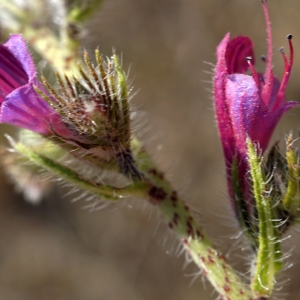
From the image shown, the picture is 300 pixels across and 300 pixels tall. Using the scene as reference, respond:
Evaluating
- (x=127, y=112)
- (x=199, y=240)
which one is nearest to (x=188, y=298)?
(x=199, y=240)

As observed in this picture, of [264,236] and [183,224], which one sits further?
[183,224]

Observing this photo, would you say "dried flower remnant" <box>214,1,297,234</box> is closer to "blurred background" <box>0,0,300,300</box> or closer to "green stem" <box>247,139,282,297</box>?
"green stem" <box>247,139,282,297</box>

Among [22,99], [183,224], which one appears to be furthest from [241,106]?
[22,99]

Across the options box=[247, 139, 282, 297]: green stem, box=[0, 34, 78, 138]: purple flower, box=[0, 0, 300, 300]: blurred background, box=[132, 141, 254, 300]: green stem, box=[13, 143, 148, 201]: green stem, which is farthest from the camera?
box=[0, 0, 300, 300]: blurred background

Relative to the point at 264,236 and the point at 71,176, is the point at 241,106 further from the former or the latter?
the point at 71,176

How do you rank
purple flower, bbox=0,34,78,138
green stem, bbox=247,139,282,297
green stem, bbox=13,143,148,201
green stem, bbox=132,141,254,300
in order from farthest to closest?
green stem, bbox=132,141,254,300, green stem, bbox=13,143,148,201, purple flower, bbox=0,34,78,138, green stem, bbox=247,139,282,297

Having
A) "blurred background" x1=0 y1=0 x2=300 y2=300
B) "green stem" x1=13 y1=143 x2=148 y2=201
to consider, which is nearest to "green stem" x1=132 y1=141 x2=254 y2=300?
"green stem" x1=13 y1=143 x2=148 y2=201

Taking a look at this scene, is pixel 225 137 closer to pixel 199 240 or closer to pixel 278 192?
pixel 278 192
